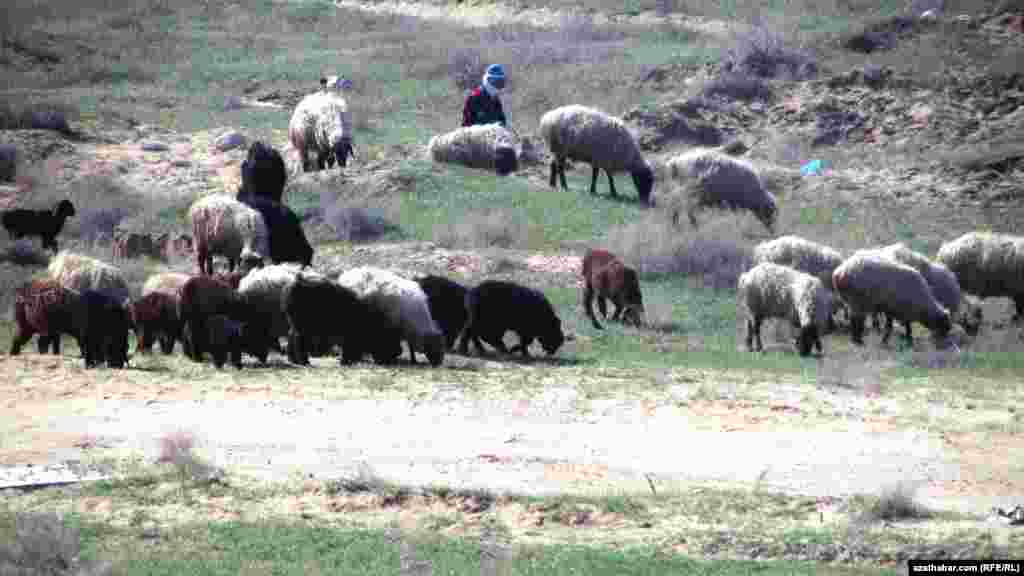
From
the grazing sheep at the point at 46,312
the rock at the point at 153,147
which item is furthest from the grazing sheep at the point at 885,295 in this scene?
the rock at the point at 153,147

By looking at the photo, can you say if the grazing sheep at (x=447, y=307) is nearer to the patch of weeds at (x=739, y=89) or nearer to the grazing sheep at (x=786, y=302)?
the grazing sheep at (x=786, y=302)

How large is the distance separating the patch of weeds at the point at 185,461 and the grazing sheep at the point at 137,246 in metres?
11.0

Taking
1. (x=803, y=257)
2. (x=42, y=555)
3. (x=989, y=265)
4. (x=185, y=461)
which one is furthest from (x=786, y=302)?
(x=42, y=555)

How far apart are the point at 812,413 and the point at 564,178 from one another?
48.8 ft

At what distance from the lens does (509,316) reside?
1861 cm

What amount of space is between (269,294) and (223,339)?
1024 millimetres

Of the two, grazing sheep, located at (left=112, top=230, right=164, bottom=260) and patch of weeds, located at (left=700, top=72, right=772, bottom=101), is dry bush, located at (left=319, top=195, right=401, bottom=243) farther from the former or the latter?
patch of weeds, located at (left=700, top=72, right=772, bottom=101)

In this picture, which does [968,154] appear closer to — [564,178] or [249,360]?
[564,178]

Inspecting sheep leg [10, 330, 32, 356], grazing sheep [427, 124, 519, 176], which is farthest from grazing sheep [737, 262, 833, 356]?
grazing sheep [427, 124, 519, 176]

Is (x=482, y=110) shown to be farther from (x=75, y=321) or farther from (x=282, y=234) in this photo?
(x=75, y=321)

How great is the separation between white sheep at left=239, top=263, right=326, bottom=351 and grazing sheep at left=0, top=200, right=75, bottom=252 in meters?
7.10

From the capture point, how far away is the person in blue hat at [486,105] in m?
31.9

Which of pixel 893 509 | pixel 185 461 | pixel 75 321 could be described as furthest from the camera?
pixel 75 321

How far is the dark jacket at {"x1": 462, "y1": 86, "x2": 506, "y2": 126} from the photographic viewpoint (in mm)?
31906
